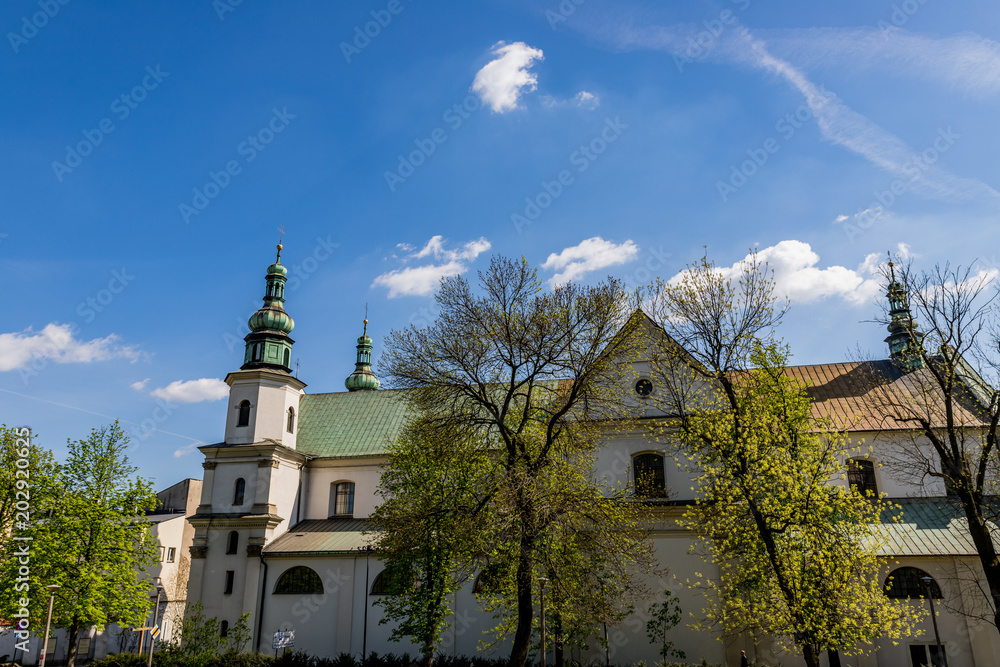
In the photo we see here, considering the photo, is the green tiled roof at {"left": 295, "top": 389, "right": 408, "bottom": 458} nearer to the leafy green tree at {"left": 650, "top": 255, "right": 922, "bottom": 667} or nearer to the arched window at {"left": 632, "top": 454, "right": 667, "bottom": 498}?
the arched window at {"left": 632, "top": 454, "right": 667, "bottom": 498}

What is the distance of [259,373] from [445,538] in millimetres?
17235

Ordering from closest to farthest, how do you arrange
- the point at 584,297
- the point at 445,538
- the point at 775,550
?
the point at 775,550 → the point at 584,297 → the point at 445,538

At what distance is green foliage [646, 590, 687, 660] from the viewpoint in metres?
23.8

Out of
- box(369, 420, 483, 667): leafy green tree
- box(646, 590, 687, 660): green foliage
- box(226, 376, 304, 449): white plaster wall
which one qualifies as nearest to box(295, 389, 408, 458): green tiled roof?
box(226, 376, 304, 449): white plaster wall

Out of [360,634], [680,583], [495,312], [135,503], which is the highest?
[495,312]

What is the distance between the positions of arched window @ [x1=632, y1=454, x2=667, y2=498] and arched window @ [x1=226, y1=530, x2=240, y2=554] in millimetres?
18376

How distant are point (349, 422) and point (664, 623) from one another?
63.1ft

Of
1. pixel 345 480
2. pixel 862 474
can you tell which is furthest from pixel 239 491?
pixel 862 474

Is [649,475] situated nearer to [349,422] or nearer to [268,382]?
[349,422]

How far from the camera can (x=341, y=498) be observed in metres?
34.2

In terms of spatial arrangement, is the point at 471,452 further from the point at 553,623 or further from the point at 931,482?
the point at 931,482

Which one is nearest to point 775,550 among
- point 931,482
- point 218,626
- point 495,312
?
point 495,312

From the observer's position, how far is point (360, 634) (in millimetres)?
28719

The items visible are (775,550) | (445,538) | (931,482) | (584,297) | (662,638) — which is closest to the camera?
(775,550)
